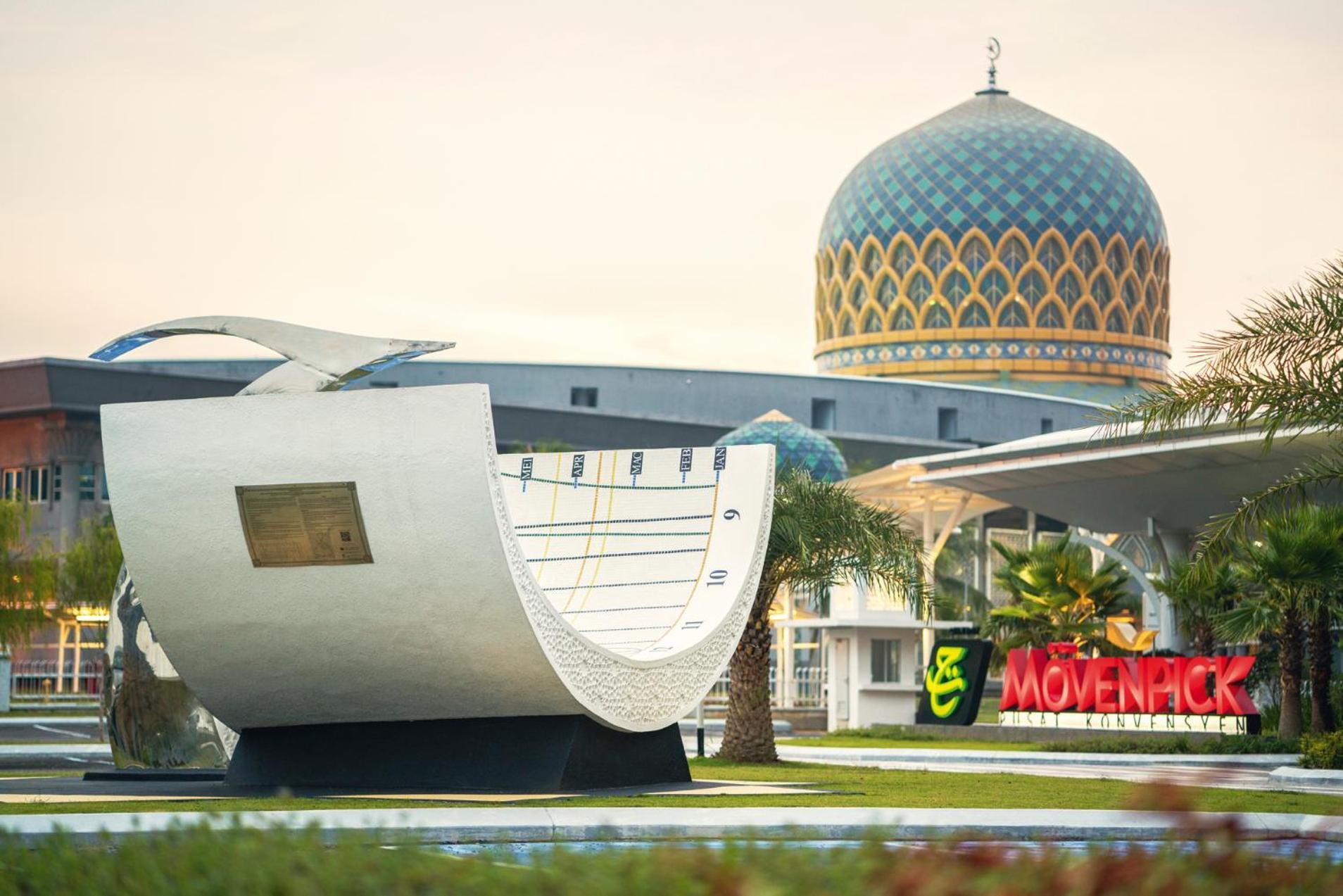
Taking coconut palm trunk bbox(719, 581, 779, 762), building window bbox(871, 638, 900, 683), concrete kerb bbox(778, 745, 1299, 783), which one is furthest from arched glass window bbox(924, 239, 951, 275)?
coconut palm trunk bbox(719, 581, 779, 762)

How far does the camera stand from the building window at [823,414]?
74.8m

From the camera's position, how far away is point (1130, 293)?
7500 centimetres

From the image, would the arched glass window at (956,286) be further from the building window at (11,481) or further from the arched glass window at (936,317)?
the building window at (11,481)

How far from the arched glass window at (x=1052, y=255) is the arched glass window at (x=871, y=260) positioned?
614cm

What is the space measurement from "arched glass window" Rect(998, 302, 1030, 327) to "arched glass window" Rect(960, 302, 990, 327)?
57 centimetres

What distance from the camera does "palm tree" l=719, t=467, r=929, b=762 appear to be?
25.9 meters

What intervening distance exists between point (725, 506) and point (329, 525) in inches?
252

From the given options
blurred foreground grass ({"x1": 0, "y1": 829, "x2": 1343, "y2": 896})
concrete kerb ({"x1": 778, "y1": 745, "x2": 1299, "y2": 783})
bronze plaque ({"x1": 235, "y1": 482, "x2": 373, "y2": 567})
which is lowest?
concrete kerb ({"x1": 778, "y1": 745, "x2": 1299, "y2": 783})

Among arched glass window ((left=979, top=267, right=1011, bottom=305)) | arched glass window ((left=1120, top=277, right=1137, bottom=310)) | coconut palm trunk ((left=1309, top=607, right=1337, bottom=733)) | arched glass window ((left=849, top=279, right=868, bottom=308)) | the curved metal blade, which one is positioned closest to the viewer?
the curved metal blade

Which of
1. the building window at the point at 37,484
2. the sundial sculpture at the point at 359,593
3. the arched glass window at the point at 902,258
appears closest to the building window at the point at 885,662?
the sundial sculpture at the point at 359,593

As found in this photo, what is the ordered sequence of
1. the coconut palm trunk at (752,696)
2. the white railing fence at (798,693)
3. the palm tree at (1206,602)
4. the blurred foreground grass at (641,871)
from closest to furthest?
the blurred foreground grass at (641,871), the coconut palm trunk at (752,696), the palm tree at (1206,602), the white railing fence at (798,693)

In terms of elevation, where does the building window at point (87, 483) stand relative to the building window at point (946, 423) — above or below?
below

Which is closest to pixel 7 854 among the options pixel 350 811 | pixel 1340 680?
pixel 350 811

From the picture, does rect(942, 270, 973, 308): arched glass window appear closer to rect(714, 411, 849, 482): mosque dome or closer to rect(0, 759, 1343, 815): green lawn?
rect(714, 411, 849, 482): mosque dome
